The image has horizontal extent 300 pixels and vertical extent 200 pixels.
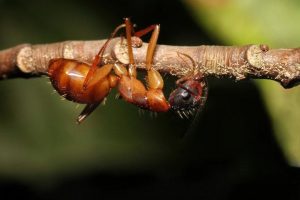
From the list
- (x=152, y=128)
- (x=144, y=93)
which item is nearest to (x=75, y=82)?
(x=144, y=93)

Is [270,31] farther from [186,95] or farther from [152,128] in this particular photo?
[152,128]

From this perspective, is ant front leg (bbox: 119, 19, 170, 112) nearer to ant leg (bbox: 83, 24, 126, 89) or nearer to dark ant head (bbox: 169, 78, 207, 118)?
dark ant head (bbox: 169, 78, 207, 118)

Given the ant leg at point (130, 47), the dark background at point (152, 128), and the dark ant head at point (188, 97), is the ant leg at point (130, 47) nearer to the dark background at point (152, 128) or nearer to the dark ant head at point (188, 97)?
the dark ant head at point (188, 97)

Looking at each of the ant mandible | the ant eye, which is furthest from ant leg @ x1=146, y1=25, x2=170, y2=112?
the ant eye

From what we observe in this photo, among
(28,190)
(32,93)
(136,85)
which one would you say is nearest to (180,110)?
(136,85)

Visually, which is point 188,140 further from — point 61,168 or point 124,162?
point 61,168
